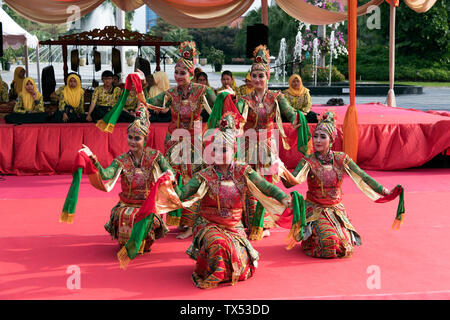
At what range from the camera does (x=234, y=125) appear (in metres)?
3.50

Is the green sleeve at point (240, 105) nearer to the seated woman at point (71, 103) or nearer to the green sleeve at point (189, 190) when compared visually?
the green sleeve at point (189, 190)

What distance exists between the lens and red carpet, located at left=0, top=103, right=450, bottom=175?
6.96 meters

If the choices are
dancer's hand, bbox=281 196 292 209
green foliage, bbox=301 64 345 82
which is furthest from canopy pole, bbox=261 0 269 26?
green foliage, bbox=301 64 345 82

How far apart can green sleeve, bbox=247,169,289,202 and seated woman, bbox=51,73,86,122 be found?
4468 millimetres

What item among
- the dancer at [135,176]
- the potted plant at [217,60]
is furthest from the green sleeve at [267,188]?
the potted plant at [217,60]

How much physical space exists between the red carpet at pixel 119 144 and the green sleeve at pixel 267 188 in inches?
131

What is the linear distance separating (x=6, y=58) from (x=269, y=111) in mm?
28114

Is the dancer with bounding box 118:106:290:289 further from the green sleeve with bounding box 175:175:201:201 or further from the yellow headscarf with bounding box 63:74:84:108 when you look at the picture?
the yellow headscarf with bounding box 63:74:84:108

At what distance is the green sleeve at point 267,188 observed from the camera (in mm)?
3401

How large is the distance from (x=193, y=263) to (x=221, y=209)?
53cm

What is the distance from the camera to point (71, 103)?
7.57 meters

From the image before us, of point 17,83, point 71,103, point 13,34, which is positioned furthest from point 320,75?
point 71,103

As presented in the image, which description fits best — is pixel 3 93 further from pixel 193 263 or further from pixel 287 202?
pixel 287 202

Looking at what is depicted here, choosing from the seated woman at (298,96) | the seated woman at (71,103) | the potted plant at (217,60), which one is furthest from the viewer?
the potted plant at (217,60)
